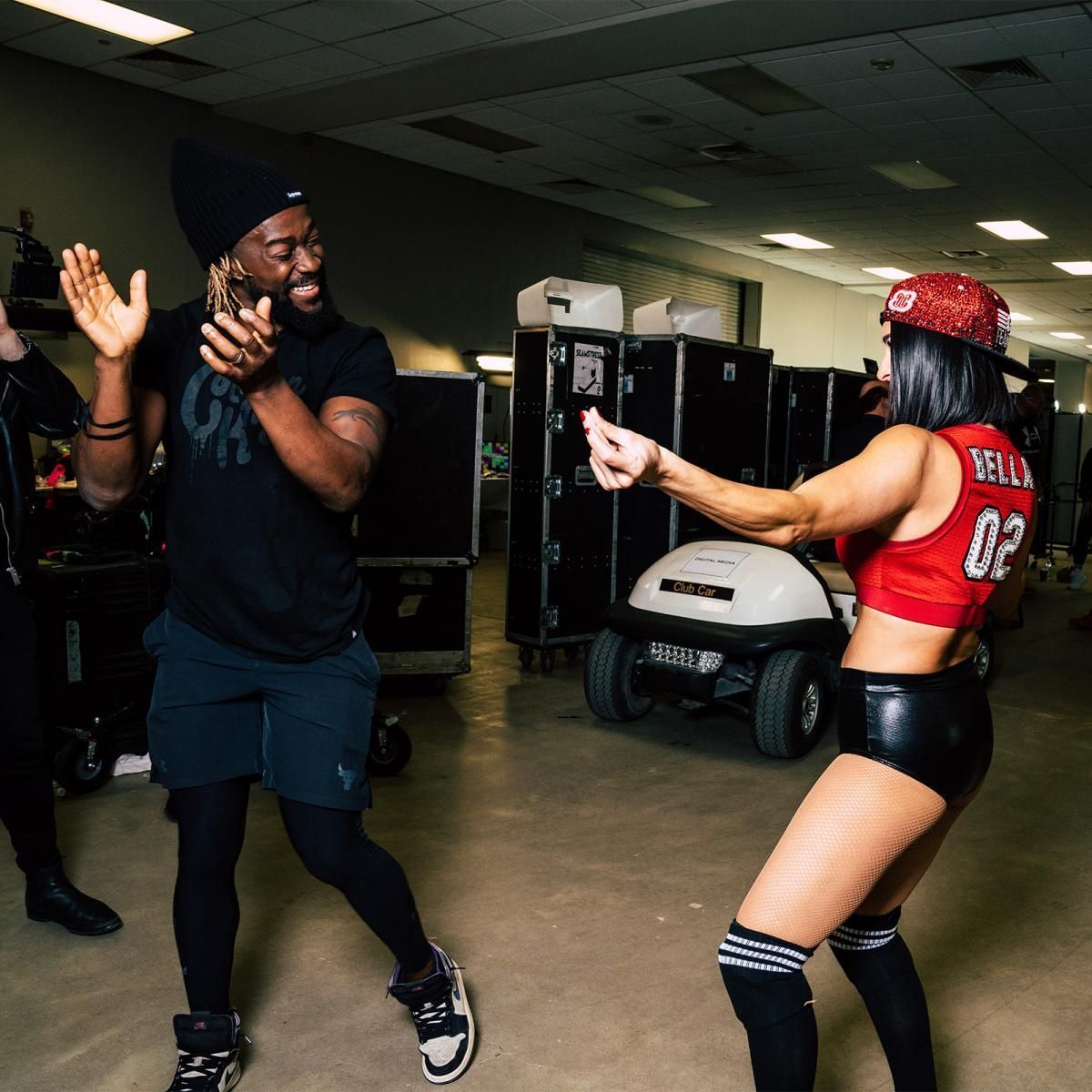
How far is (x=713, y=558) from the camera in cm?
495

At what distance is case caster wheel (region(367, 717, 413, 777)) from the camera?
4.12 m

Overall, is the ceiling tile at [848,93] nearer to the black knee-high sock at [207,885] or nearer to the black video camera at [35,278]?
the black video camera at [35,278]

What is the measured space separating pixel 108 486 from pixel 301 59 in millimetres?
7281

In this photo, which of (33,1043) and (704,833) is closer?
(33,1043)

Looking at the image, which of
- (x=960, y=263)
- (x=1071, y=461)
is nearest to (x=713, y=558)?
(x=1071, y=461)

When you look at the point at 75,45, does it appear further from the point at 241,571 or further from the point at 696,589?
the point at 241,571

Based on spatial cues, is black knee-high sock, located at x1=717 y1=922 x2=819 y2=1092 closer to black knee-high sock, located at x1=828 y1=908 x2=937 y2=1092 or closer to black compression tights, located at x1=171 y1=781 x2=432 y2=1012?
black knee-high sock, located at x1=828 y1=908 x2=937 y2=1092

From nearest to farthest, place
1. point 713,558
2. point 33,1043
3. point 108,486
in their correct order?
1. point 108,486
2. point 33,1043
3. point 713,558

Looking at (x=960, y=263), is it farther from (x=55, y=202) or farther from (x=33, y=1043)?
(x=33, y=1043)

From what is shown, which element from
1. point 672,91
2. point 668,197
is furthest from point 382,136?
point 668,197

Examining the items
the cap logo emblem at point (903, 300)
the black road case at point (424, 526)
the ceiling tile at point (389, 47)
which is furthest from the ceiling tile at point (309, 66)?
the cap logo emblem at point (903, 300)

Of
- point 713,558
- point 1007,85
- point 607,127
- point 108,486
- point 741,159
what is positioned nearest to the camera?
point 108,486

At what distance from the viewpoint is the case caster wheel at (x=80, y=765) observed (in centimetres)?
385

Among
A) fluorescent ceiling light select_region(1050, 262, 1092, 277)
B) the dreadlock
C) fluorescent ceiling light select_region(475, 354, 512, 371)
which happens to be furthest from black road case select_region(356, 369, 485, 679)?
fluorescent ceiling light select_region(1050, 262, 1092, 277)
